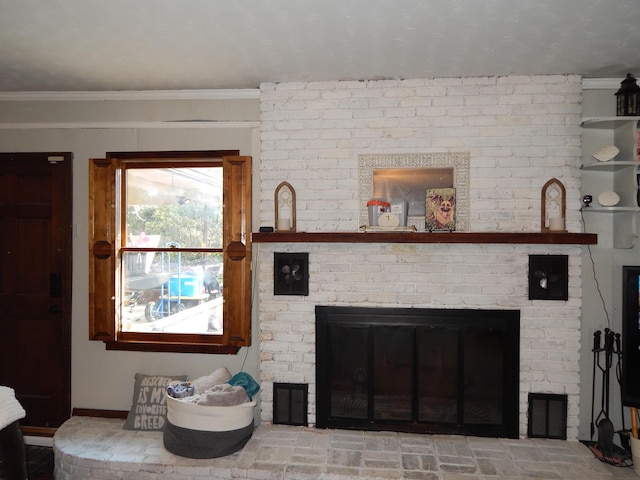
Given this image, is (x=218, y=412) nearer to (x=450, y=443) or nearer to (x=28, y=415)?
(x=450, y=443)

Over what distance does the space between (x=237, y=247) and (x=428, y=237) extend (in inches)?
54.9

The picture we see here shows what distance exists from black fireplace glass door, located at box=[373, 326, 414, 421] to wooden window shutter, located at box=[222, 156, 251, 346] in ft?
3.23

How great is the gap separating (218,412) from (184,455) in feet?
1.16

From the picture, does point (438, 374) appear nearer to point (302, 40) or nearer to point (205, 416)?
point (205, 416)

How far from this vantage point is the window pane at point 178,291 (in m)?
3.50

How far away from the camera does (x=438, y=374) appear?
3.19 meters

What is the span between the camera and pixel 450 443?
9.86ft

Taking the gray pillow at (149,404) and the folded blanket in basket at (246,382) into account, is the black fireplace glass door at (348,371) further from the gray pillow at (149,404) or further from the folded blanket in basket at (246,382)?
the gray pillow at (149,404)

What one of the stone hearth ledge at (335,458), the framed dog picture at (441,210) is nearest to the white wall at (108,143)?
the stone hearth ledge at (335,458)

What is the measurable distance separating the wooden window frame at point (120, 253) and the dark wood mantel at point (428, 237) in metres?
0.32

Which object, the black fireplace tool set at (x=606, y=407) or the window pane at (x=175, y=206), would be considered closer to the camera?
the black fireplace tool set at (x=606, y=407)

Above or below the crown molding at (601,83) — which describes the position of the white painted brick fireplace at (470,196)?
below

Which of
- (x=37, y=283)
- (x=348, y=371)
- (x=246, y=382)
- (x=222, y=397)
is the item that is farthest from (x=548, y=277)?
(x=37, y=283)

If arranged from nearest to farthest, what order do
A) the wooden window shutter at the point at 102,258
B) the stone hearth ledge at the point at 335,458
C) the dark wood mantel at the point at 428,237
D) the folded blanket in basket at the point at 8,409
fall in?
the folded blanket in basket at the point at 8,409, the stone hearth ledge at the point at 335,458, the dark wood mantel at the point at 428,237, the wooden window shutter at the point at 102,258
